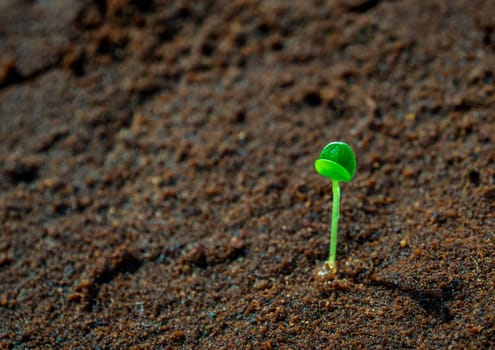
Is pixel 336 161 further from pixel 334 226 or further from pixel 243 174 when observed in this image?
pixel 243 174

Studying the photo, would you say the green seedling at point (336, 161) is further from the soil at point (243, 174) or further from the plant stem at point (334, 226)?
the soil at point (243, 174)

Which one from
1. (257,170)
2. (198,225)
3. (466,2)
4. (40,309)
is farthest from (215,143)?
(466,2)

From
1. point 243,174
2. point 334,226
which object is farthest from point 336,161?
point 243,174

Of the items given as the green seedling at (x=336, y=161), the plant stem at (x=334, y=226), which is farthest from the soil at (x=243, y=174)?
the green seedling at (x=336, y=161)

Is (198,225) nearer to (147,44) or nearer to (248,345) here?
(248,345)

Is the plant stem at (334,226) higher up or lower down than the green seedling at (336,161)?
lower down

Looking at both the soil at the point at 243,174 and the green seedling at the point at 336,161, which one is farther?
the soil at the point at 243,174
